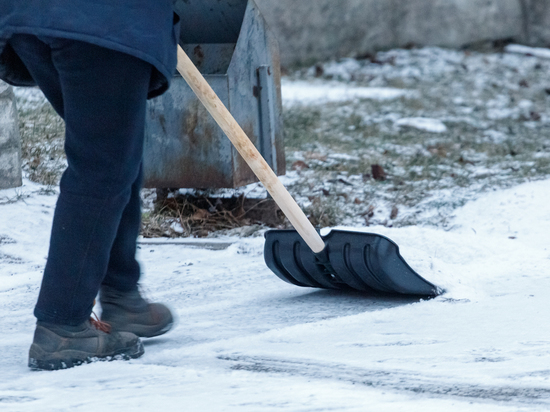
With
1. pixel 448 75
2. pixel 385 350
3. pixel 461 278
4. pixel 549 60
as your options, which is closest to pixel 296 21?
pixel 448 75

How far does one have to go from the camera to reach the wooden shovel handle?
192cm

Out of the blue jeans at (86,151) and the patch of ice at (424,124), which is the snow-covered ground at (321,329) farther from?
the patch of ice at (424,124)

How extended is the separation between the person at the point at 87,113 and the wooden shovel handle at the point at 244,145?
18 cm

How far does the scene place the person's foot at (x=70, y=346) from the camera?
66.3 inches

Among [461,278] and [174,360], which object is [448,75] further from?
[174,360]

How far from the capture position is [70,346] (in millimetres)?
1699

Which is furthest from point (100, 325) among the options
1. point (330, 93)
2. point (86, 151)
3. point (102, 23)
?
point (330, 93)

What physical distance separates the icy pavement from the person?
0.10 metres

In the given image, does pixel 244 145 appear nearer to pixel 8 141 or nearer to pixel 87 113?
pixel 87 113

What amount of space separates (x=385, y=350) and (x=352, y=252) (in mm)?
492

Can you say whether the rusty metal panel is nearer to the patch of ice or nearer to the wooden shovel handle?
the wooden shovel handle

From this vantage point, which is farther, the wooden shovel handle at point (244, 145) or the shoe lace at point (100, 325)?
the wooden shovel handle at point (244, 145)

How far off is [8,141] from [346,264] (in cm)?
195

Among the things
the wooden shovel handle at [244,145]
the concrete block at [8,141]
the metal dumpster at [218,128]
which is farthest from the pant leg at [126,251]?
the concrete block at [8,141]
